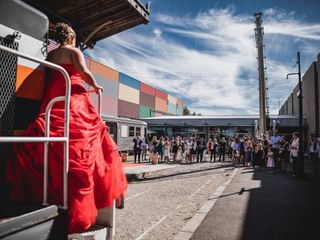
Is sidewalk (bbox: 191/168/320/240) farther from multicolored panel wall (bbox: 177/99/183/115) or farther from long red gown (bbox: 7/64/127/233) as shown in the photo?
multicolored panel wall (bbox: 177/99/183/115)

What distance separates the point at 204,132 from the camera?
33.0 meters

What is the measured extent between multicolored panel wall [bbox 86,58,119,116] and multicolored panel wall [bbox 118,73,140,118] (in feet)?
3.54

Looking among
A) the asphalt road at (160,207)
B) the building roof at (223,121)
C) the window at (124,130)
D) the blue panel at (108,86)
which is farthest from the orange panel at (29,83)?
the blue panel at (108,86)

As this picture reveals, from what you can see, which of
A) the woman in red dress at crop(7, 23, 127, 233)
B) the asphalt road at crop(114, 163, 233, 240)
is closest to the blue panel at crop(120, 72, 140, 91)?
the asphalt road at crop(114, 163, 233, 240)

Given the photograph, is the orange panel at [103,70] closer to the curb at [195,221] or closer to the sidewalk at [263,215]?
the sidewalk at [263,215]

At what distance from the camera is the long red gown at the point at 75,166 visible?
200 cm

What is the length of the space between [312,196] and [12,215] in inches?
310

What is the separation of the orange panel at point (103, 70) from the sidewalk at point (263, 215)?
25967mm

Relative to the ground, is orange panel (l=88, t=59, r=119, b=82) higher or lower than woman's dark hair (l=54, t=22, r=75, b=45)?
higher

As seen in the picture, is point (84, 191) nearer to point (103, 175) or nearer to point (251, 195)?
point (103, 175)

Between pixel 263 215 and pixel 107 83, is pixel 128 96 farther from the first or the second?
pixel 263 215

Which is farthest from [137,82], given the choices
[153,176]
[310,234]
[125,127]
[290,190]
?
[310,234]

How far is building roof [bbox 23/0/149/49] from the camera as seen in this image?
3.95 m

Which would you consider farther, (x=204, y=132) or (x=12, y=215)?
(x=204, y=132)
